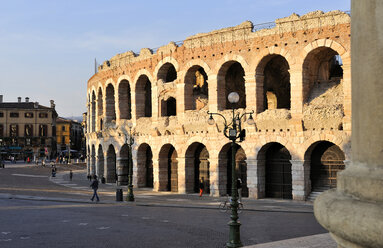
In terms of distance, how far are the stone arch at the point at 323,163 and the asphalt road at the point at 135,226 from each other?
5.73 meters

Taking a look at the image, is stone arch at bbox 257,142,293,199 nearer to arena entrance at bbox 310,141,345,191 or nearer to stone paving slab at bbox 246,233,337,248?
arena entrance at bbox 310,141,345,191

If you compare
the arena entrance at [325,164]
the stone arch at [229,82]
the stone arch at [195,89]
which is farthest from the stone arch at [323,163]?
the stone arch at [195,89]

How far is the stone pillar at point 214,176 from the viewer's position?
30.8m

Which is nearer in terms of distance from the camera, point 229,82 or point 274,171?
point 274,171

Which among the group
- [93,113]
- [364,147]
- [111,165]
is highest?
[93,113]

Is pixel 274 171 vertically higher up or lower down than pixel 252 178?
higher up

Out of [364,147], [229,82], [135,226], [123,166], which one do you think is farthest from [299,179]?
[364,147]

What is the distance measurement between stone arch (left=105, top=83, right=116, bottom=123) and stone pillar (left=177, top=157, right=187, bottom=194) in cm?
1239

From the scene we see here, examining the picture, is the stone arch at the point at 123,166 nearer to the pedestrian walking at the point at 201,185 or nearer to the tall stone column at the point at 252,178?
the pedestrian walking at the point at 201,185

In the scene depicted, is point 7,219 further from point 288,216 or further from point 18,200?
point 288,216

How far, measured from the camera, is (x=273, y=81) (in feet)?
106

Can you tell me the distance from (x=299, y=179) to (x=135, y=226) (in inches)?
499

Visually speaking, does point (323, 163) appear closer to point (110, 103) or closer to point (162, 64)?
point (162, 64)

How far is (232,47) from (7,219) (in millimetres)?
18251
